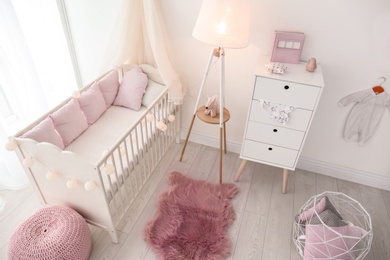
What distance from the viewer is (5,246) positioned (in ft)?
5.95

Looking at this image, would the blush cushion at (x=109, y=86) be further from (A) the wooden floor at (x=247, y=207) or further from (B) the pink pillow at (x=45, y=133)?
(A) the wooden floor at (x=247, y=207)

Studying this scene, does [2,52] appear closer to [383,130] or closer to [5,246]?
[5,246]

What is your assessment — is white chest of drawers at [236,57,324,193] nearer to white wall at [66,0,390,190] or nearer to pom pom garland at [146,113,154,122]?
white wall at [66,0,390,190]

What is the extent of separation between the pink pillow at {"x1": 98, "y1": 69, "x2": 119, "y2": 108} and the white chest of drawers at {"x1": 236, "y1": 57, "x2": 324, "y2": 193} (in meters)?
1.10

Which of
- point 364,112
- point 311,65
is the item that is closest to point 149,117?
point 311,65

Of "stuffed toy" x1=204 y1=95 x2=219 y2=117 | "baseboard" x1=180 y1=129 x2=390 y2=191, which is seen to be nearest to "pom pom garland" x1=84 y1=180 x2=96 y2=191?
"stuffed toy" x1=204 y1=95 x2=219 y2=117

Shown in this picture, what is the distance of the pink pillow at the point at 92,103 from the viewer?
202 cm

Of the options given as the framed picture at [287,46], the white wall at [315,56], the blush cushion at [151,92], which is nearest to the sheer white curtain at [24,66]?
the white wall at [315,56]

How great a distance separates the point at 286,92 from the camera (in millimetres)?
1742

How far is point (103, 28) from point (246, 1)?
133 centimetres

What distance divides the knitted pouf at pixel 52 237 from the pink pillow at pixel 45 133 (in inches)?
16.7

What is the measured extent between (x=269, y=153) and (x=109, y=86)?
1340 millimetres

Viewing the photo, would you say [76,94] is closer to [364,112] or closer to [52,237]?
[52,237]

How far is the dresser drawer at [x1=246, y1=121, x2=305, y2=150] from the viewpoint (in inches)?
74.6
